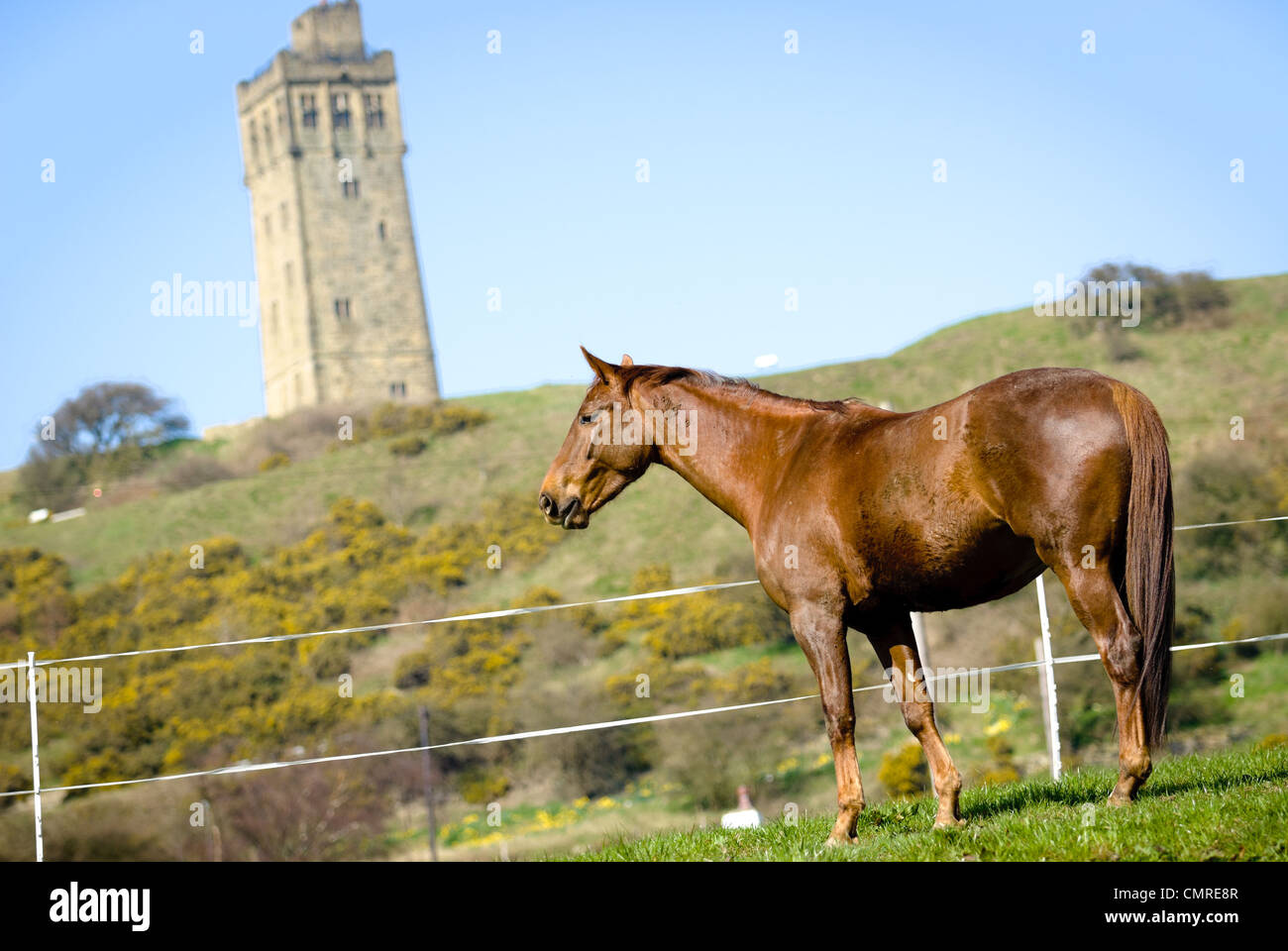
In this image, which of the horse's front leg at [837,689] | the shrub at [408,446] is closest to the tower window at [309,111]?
the shrub at [408,446]

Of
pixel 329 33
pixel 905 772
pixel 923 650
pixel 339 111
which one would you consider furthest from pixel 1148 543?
pixel 329 33

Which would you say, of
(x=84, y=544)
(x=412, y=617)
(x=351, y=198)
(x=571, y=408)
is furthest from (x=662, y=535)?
(x=351, y=198)

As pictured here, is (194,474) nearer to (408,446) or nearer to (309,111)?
(408,446)

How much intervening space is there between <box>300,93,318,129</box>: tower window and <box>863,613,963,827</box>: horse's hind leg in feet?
259

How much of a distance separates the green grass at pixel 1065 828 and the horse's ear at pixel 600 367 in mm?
2408

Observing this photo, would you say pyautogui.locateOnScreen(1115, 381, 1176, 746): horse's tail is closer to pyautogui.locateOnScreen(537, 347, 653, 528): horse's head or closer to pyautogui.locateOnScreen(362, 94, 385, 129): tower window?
pyautogui.locateOnScreen(537, 347, 653, 528): horse's head

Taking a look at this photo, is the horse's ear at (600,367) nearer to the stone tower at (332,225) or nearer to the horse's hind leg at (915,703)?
the horse's hind leg at (915,703)

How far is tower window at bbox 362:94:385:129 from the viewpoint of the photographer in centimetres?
8088

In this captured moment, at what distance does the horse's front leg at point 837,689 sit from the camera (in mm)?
5734

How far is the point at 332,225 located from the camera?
7725 cm

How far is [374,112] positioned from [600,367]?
79.6 metres

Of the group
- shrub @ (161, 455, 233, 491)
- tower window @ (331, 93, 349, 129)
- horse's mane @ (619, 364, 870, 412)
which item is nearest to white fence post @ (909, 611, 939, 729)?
horse's mane @ (619, 364, 870, 412)
